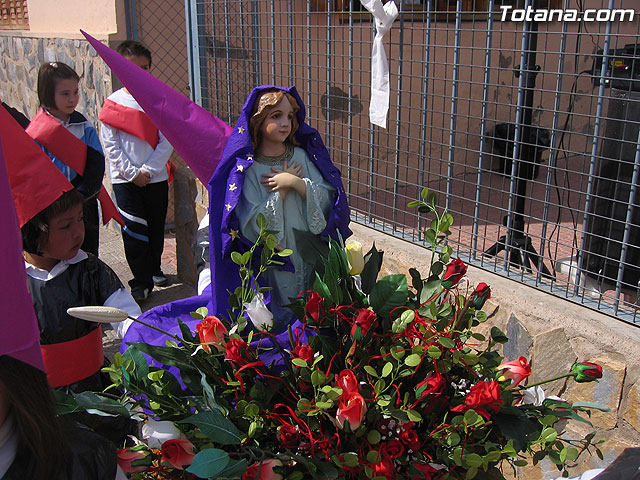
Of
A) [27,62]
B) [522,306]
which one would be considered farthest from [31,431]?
[27,62]

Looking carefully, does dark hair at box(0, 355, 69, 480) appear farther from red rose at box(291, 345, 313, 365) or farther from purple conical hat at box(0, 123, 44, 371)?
red rose at box(291, 345, 313, 365)

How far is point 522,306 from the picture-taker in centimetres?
279

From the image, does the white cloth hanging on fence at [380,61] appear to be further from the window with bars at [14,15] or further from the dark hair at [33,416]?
the window with bars at [14,15]

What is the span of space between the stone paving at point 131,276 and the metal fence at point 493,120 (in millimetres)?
1397

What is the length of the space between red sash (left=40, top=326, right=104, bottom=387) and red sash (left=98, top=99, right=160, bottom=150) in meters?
2.32

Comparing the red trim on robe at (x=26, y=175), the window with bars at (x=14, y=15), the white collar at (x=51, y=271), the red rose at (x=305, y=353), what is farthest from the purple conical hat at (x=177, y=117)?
the window with bars at (x=14, y=15)

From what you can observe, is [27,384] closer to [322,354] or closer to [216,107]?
[322,354]

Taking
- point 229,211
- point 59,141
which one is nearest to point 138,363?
point 229,211

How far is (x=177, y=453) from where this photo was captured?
1227 millimetres

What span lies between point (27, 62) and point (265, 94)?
19.6 ft

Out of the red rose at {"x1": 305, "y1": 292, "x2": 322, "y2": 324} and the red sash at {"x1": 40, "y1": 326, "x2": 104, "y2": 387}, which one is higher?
the red rose at {"x1": 305, "y1": 292, "x2": 322, "y2": 324}

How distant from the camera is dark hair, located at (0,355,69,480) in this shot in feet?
3.84

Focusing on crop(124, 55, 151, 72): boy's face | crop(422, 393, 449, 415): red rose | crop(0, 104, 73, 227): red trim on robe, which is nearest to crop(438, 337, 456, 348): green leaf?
crop(422, 393, 449, 415): red rose

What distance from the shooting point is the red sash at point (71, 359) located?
2.45 m
